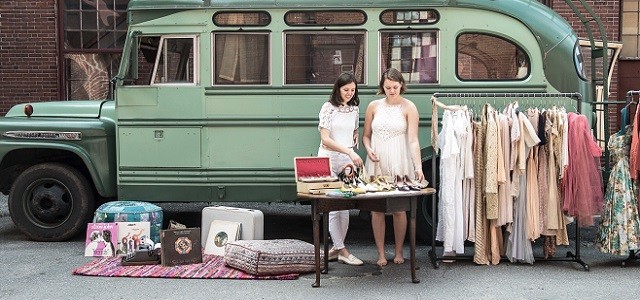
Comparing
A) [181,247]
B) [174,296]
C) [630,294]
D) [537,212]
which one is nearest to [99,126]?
[181,247]

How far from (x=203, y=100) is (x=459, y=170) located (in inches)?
107

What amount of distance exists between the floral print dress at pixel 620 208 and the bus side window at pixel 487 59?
51.7 inches

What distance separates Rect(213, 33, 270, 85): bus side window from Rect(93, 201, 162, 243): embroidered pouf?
1462 millimetres

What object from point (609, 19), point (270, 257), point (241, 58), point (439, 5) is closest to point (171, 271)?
point (270, 257)

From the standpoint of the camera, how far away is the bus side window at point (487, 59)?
8.49 metres

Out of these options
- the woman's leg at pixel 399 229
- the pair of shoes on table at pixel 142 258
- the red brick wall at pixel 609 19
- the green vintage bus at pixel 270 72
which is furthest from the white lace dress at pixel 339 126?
the red brick wall at pixel 609 19

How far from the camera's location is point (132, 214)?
27.4 feet

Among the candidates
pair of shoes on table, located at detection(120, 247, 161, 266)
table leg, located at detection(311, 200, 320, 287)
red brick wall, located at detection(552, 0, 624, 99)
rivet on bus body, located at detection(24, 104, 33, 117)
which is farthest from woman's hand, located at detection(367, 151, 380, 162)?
red brick wall, located at detection(552, 0, 624, 99)

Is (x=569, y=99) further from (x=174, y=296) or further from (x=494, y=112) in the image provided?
(x=174, y=296)

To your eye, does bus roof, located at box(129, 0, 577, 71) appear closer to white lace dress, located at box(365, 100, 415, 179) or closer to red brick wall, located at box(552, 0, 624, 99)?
white lace dress, located at box(365, 100, 415, 179)

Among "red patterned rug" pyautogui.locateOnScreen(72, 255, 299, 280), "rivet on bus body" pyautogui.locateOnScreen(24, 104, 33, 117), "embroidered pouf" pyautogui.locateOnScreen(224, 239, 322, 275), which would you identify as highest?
"rivet on bus body" pyautogui.locateOnScreen(24, 104, 33, 117)

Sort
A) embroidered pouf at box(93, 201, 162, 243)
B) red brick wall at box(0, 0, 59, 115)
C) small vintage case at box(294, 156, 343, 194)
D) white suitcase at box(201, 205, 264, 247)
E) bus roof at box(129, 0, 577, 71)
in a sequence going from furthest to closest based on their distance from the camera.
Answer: red brick wall at box(0, 0, 59, 115), bus roof at box(129, 0, 577, 71), embroidered pouf at box(93, 201, 162, 243), white suitcase at box(201, 205, 264, 247), small vintage case at box(294, 156, 343, 194)

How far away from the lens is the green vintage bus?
334 inches

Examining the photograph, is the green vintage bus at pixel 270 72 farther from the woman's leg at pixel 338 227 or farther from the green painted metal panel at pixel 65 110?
the woman's leg at pixel 338 227
